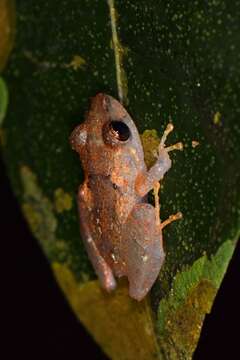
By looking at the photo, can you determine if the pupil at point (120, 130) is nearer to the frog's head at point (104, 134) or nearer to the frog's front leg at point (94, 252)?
the frog's head at point (104, 134)

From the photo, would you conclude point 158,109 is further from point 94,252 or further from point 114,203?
point 94,252

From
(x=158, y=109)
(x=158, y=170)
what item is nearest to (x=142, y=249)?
(x=158, y=170)

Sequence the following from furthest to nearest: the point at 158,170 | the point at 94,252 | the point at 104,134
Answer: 1. the point at 94,252
2. the point at 104,134
3. the point at 158,170

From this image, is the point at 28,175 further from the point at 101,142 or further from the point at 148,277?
the point at 148,277

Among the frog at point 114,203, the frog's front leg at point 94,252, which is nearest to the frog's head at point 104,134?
the frog at point 114,203

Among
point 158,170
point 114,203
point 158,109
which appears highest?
point 158,109

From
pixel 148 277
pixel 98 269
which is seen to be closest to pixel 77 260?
pixel 98 269

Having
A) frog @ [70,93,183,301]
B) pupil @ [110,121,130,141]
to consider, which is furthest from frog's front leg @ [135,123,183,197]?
pupil @ [110,121,130,141]
